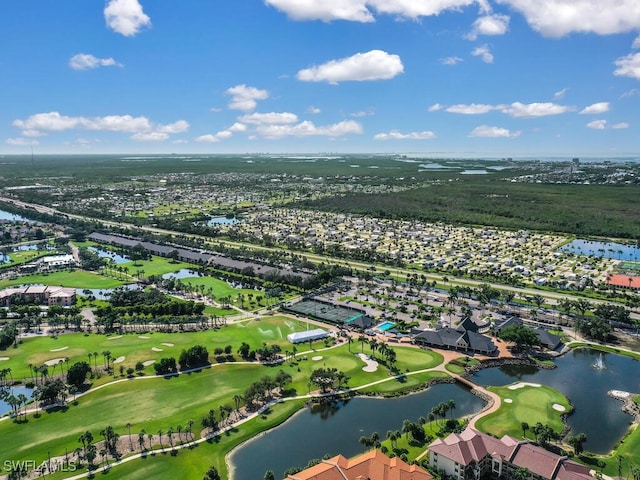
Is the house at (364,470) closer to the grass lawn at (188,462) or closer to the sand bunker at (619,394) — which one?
the grass lawn at (188,462)

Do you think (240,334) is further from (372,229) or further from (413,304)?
(372,229)

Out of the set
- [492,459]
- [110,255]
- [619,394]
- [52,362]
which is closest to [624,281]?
[619,394]

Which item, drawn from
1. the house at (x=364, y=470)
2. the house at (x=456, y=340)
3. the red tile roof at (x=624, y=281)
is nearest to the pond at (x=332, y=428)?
the house at (x=364, y=470)

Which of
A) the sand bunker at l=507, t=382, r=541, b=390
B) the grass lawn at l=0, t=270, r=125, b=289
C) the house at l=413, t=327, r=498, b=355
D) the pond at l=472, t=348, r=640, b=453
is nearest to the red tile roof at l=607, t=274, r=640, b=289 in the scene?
the pond at l=472, t=348, r=640, b=453

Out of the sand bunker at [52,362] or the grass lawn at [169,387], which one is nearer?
the grass lawn at [169,387]

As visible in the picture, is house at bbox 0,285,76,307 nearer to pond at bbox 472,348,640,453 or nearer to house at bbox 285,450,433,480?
house at bbox 285,450,433,480

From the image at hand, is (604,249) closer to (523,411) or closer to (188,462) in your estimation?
(523,411)

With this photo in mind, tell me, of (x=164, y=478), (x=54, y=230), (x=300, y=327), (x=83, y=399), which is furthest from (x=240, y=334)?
(x=54, y=230)
